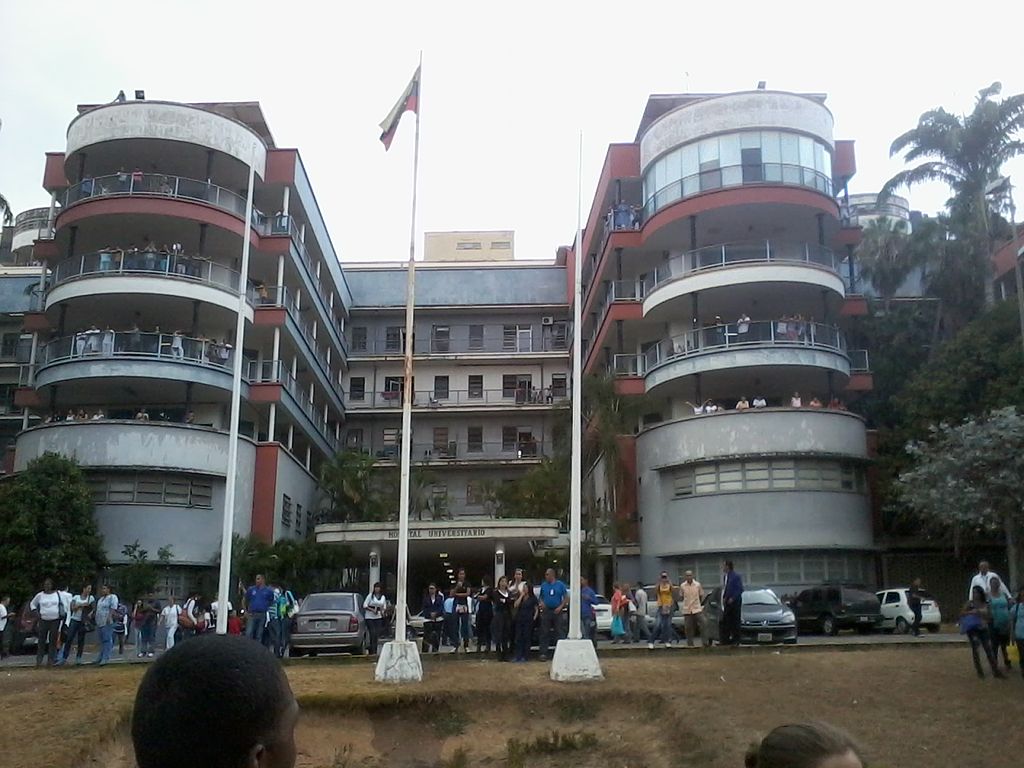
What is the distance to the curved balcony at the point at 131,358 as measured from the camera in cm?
3712

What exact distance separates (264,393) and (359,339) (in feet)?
72.7

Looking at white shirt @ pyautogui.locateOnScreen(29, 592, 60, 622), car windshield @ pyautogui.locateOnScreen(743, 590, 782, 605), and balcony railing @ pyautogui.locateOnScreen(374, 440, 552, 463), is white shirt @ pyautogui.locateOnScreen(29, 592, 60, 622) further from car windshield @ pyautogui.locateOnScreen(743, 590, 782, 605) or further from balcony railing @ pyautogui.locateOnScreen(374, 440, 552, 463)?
balcony railing @ pyautogui.locateOnScreen(374, 440, 552, 463)

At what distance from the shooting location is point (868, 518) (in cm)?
3828

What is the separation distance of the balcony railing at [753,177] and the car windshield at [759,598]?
55.6ft

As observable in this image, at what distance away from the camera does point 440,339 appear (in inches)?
2447

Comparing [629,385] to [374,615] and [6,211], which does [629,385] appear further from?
Answer: [6,211]

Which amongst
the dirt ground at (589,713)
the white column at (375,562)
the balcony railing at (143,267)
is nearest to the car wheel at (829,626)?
the dirt ground at (589,713)

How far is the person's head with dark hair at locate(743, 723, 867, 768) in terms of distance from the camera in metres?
2.79

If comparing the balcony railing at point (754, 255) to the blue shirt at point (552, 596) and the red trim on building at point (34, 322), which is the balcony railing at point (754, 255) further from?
the red trim on building at point (34, 322)

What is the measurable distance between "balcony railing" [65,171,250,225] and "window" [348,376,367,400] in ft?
75.0

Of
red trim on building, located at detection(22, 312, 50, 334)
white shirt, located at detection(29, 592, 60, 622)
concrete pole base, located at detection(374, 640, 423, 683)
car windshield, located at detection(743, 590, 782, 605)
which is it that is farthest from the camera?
red trim on building, located at detection(22, 312, 50, 334)

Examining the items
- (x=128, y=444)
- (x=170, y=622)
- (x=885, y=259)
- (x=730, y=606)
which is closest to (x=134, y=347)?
(x=128, y=444)

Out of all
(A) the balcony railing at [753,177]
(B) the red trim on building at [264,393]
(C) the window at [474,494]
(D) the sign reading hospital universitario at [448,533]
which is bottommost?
(D) the sign reading hospital universitario at [448,533]

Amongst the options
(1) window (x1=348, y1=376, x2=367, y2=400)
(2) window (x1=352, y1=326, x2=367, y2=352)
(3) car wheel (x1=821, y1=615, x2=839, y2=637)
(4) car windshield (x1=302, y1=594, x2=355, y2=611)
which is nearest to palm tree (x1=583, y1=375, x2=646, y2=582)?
(3) car wheel (x1=821, y1=615, x2=839, y2=637)
